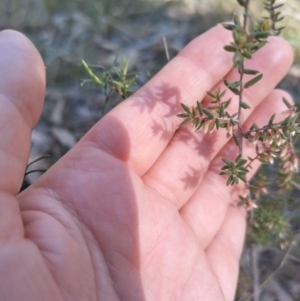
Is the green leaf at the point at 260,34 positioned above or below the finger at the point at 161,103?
above

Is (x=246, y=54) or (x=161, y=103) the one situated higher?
(x=246, y=54)

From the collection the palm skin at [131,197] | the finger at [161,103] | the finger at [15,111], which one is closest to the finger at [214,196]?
the palm skin at [131,197]

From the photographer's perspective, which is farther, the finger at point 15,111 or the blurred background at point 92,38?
the blurred background at point 92,38

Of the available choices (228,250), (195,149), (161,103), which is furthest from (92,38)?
(228,250)

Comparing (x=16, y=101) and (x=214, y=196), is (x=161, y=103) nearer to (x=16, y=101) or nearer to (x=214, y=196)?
(x=214, y=196)

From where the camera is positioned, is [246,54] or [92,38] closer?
[246,54]

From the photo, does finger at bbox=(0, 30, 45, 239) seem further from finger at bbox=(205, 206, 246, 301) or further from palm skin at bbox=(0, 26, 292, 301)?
finger at bbox=(205, 206, 246, 301)

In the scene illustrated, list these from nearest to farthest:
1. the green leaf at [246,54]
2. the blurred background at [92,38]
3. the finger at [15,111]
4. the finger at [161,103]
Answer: the green leaf at [246,54] < the finger at [15,111] < the finger at [161,103] < the blurred background at [92,38]

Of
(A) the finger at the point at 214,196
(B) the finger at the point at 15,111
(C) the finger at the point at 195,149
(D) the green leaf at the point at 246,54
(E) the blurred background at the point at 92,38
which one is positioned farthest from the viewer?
(E) the blurred background at the point at 92,38

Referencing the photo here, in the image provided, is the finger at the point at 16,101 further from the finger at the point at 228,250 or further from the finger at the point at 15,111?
the finger at the point at 228,250
